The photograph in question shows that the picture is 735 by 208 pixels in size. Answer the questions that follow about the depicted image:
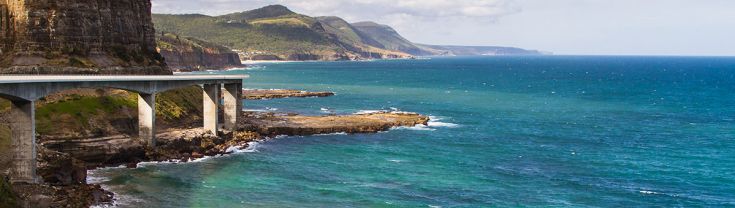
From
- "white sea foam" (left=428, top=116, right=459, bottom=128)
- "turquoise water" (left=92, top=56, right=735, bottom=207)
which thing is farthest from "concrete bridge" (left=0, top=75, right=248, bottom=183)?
"white sea foam" (left=428, top=116, right=459, bottom=128)

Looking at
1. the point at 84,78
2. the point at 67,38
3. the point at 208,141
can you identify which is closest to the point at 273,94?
the point at 67,38

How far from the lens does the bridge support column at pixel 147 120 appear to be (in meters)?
75.9

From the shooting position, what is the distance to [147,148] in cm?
7375

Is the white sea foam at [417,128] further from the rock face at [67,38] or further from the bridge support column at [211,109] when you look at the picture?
the rock face at [67,38]

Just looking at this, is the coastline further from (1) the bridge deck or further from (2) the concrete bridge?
(1) the bridge deck

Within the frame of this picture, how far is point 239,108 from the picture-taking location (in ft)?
311

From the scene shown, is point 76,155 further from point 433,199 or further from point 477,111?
point 477,111

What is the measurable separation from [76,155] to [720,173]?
65090 millimetres

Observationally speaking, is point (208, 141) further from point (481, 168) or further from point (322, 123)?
point (481, 168)

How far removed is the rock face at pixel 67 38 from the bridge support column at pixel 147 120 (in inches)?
670

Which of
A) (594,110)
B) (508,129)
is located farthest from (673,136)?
(594,110)

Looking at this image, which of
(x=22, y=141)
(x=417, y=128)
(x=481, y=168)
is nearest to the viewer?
(x=22, y=141)

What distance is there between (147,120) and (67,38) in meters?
25.0

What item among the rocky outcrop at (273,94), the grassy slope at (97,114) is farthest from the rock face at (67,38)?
the rocky outcrop at (273,94)
